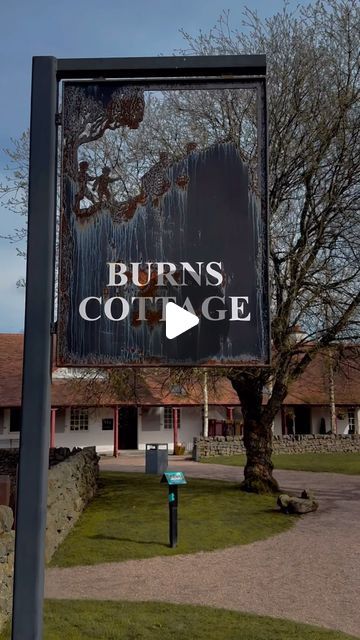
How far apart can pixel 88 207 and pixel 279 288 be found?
454 inches

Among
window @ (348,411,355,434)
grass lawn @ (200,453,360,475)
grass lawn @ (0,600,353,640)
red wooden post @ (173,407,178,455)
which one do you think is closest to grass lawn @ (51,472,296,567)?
grass lawn @ (0,600,353,640)

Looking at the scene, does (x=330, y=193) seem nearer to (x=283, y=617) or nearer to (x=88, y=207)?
(x=283, y=617)

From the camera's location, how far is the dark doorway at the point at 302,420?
3841 cm

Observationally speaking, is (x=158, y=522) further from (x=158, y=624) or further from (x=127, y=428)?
(x=127, y=428)

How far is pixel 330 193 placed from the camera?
51.0 ft

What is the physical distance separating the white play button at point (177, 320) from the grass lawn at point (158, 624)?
13.7ft

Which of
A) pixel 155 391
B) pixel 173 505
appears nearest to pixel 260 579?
pixel 173 505

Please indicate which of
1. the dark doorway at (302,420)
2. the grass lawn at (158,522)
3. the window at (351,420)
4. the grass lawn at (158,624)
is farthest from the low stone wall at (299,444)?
the grass lawn at (158,624)

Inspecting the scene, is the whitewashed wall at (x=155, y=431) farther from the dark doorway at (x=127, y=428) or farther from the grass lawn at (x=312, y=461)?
the grass lawn at (x=312, y=461)

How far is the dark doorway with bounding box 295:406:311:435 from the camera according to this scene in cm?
3841

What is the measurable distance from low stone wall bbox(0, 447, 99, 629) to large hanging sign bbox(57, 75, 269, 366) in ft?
14.0

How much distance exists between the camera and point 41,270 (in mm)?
3652

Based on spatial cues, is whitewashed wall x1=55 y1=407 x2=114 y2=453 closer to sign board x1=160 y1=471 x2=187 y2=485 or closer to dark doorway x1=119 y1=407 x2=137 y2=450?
dark doorway x1=119 y1=407 x2=137 y2=450

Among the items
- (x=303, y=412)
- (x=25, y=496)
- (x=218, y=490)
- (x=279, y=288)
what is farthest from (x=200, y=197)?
(x=303, y=412)
